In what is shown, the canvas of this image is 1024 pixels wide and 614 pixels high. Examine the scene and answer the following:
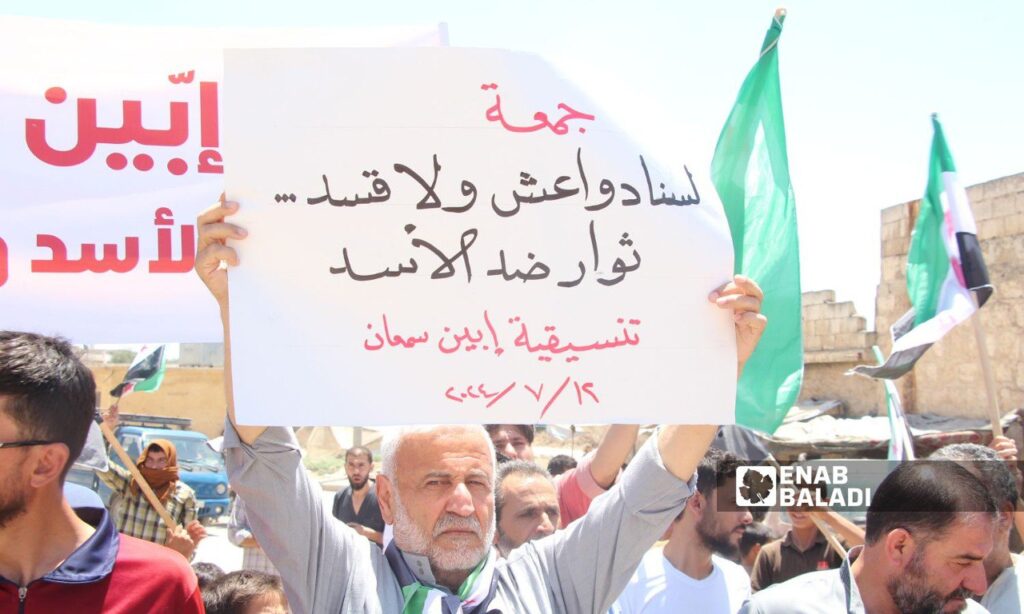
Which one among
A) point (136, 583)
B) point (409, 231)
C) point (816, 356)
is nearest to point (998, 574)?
point (409, 231)

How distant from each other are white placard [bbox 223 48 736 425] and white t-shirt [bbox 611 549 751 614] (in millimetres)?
1928

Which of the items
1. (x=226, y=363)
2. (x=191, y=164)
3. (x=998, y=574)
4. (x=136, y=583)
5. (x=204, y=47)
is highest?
(x=204, y=47)

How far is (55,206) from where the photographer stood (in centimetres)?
363

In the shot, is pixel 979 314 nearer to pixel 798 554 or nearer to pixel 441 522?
pixel 798 554

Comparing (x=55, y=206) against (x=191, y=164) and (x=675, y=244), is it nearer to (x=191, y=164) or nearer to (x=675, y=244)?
(x=191, y=164)

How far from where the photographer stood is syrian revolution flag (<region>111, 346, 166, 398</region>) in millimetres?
8641

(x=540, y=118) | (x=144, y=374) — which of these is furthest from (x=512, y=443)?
(x=144, y=374)

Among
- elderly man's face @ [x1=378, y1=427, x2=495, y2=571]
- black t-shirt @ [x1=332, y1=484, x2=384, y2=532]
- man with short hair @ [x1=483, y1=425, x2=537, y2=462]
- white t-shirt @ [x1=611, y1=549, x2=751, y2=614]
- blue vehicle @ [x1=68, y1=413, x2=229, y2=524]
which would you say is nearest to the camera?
elderly man's face @ [x1=378, y1=427, x2=495, y2=571]

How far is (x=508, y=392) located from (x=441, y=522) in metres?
0.44

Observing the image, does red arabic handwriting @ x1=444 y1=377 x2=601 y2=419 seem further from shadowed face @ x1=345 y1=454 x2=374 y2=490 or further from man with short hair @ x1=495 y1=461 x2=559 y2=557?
shadowed face @ x1=345 y1=454 x2=374 y2=490

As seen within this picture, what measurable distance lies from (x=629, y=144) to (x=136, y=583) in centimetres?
149

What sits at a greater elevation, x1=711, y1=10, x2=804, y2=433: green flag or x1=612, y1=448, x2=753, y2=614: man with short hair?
x1=711, y1=10, x2=804, y2=433: green flag

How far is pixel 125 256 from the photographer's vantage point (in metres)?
3.67

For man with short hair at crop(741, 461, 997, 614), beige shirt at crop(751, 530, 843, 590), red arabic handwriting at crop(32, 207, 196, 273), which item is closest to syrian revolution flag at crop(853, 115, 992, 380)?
beige shirt at crop(751, 530, 843, 590)
